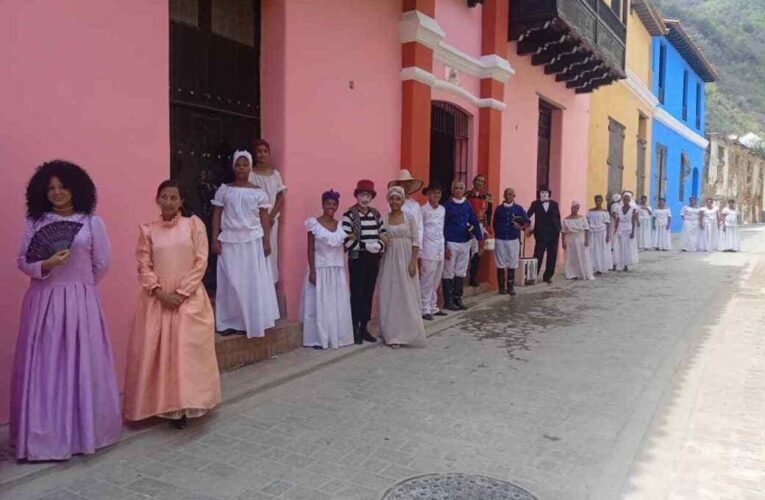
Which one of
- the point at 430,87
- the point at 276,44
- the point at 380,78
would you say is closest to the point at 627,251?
the point at 430,87

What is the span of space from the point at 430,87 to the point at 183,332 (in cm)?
538

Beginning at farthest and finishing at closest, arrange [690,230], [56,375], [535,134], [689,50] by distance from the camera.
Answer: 1. [689,50]
2. [690,230]
3. [535,134]
4. [56,375]

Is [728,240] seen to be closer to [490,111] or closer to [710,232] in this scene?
[710,232]

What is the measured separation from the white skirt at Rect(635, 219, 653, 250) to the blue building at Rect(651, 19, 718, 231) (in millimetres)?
3328

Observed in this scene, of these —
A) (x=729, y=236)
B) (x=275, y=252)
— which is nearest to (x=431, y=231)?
(x=275, y=252)

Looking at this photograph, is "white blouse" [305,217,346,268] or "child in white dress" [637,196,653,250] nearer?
"white blouse" [305,217,346,268]

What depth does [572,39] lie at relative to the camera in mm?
11312

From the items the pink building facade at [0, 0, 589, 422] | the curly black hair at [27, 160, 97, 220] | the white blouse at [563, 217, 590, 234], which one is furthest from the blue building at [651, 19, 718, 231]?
the curly black hair at [27, 160, 97, 220]

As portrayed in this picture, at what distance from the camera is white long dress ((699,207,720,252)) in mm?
20062

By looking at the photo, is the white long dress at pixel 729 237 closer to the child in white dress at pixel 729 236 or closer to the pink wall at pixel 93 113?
the child in white dress at pixel 729 236

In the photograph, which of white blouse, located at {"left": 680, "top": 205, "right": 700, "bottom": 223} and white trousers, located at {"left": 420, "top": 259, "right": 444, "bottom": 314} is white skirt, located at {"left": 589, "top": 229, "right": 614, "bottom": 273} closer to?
white trousers, located at {"left": 420, "top": 259, "right": 444, "bottom": 314}

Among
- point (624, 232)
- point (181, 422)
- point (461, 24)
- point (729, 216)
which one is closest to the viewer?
point (181, 422)

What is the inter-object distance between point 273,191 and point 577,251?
798 cm

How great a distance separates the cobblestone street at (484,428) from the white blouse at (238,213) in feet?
3.87
